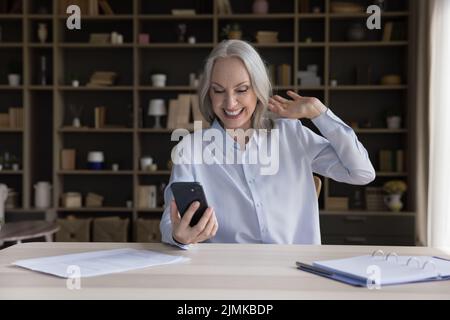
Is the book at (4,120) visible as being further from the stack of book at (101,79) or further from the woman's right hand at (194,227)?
the woman's right hand at (194,227)

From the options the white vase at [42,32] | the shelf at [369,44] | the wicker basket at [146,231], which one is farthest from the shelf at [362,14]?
the white vase at [42,32]

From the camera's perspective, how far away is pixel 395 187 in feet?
15.8

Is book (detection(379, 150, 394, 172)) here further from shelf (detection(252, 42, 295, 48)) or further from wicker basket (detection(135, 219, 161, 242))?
wicker basket (detection(135, 219, 161, 242))

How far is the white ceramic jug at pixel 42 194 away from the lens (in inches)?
201

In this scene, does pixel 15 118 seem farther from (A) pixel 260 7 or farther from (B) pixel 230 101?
(B) pixel 230 101

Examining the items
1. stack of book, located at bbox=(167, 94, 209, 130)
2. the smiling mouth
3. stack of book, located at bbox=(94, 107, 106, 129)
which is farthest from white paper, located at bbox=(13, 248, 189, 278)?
stack of book, located at bbox=(94, 107, 106, 129)

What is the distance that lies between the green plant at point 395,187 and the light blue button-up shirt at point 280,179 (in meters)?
2.86

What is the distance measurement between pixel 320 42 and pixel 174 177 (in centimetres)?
341

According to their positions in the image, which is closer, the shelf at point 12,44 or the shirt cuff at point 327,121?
the shirt cuff at point 327,121

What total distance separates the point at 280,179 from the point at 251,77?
37 cm

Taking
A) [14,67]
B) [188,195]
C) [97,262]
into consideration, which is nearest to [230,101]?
[188,195]
